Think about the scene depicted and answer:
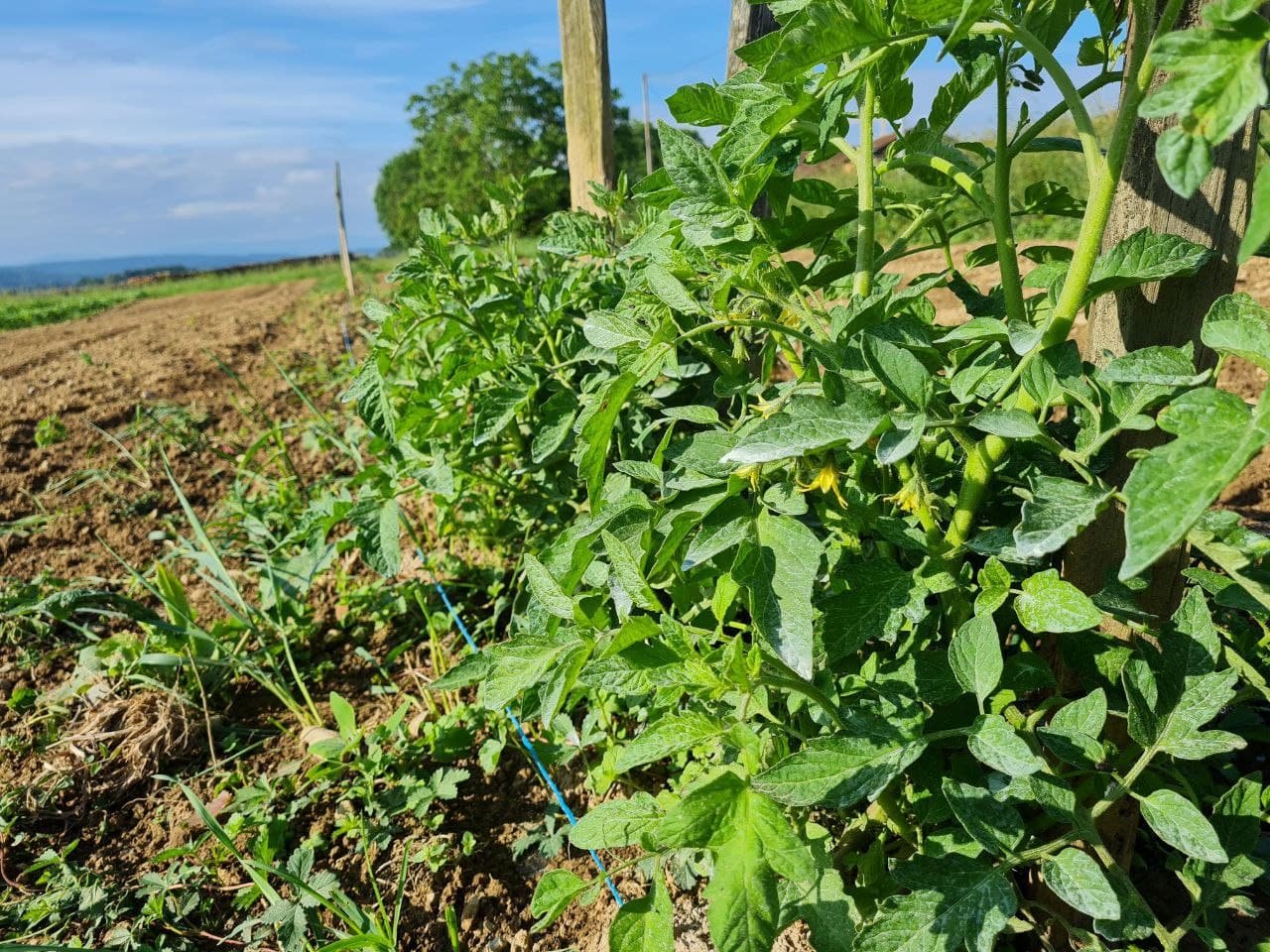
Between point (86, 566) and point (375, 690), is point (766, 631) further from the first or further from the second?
point (86, 566)

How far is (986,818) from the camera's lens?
3.06ft

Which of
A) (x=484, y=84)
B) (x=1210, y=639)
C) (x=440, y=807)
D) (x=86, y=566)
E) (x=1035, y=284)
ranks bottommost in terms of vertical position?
(x=440, y=807)

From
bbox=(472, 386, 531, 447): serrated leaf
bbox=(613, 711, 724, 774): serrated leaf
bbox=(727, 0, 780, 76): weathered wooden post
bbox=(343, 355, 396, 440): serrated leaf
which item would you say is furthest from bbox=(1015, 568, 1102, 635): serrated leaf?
bbox=(727, 0, 780, 76): weathered wooden post

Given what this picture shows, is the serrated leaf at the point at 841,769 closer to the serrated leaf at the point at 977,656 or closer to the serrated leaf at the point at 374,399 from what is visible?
the serrated leaf at the point at 977,656

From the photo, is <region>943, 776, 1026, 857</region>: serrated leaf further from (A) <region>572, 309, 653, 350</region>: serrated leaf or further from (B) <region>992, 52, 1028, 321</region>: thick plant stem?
(A) <region>572, 309, 653, 350</region>: serrated leaf

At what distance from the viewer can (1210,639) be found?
3.19ft

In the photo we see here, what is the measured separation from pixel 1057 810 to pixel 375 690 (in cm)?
185

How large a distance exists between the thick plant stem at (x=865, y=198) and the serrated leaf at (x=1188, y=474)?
0.51 meters

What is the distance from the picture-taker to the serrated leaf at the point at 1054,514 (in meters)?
0.76

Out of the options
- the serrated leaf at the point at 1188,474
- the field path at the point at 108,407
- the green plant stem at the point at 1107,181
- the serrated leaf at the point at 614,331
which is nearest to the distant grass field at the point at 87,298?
the field path at the point at 108,407

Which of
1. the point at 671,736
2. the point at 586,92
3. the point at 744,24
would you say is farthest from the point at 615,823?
the point at 586,92

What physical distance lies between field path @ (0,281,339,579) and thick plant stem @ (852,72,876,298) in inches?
117

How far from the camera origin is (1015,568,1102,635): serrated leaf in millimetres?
881

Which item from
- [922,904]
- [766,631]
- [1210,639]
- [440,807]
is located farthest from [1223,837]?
[440,807]
